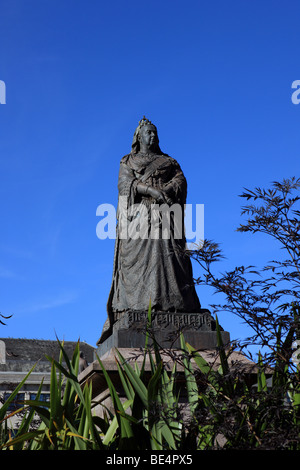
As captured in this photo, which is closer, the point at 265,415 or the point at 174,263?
the point at 265,415

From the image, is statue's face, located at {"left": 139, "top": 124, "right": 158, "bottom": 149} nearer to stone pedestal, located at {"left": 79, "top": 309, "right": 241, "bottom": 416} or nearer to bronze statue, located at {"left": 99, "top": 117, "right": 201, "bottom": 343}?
bronze statue, located at {"left": 99, "top": 117, "right": 201, "bottom": 343}

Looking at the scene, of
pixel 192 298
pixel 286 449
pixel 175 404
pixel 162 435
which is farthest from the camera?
pixel 192 298

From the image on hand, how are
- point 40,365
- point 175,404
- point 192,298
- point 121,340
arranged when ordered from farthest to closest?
point 40,365, point 192,298, point 121,340, point 175,404

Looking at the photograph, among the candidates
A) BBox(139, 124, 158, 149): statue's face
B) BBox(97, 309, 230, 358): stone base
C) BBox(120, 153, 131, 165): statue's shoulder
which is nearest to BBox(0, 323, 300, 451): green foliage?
BBox(97, 309, 230, 358): stone base

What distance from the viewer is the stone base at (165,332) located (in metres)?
7.95

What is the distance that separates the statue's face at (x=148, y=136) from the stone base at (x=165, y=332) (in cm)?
249

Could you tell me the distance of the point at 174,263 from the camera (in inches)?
346

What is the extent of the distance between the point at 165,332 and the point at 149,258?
115cm

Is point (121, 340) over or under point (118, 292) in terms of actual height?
under

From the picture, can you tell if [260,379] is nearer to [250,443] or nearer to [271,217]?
[250,443]

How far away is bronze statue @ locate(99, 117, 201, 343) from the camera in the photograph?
8578 millimetres

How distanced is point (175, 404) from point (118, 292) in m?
4.17
